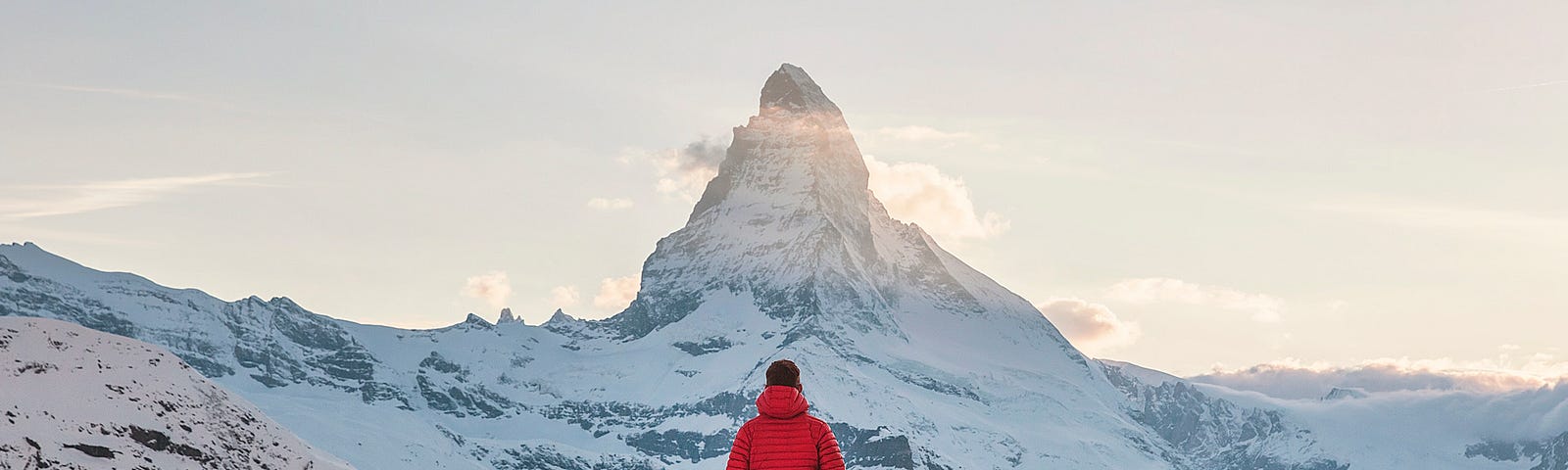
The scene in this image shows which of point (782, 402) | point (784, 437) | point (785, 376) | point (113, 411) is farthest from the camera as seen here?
point (113, 411)

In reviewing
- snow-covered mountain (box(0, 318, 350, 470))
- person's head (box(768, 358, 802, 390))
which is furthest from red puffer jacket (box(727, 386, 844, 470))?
snow-covered mountain (box(0, 318, 350, 470))

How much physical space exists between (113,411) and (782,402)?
6678 cm

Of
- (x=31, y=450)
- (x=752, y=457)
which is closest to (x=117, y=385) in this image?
(x=31, y=450)

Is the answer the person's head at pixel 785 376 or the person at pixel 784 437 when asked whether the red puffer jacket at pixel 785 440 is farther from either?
the person's head at pixel 785 376

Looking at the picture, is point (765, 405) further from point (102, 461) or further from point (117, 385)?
point (117, 385)

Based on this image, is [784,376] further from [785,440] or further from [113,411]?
[113,411]

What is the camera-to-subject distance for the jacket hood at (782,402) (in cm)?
3138

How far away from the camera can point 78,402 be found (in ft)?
295

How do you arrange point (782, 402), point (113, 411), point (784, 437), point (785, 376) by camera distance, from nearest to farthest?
1. point (782, 402)
2. point (784, 437)
3. point (785, 376)
4. point (113, 411)

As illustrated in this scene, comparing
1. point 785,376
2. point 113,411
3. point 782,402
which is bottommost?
point 782,402

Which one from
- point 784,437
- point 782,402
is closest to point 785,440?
point 784,437

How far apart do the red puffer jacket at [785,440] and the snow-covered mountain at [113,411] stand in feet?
190

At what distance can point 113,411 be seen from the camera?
9088 cm

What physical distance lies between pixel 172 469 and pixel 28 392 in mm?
6966
